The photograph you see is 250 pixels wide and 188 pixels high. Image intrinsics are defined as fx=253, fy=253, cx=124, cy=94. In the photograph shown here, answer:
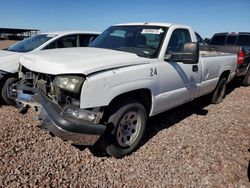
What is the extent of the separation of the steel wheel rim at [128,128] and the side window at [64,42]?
3.36 metres

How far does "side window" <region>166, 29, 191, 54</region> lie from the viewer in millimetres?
4164

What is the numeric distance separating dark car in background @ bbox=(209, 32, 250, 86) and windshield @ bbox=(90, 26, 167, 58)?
4622mm

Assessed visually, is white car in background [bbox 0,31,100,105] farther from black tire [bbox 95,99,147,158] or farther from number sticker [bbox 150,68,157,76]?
number sticker [bbox 150,68,157,76]

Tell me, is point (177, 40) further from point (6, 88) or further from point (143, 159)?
point (6, 88)

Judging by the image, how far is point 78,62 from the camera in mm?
3057

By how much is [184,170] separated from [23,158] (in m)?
2.15

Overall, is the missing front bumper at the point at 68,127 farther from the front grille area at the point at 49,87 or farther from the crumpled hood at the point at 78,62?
the crumpled hood at the point at 78,62

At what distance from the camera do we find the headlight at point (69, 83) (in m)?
2.83

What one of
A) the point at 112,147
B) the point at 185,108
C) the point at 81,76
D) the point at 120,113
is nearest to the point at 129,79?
the point at 120,113

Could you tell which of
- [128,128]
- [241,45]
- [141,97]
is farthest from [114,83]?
[241,45]

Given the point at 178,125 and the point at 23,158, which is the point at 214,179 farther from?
the point at 23,158

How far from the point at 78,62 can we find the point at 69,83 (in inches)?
12.3

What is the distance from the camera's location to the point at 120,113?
3270 mm

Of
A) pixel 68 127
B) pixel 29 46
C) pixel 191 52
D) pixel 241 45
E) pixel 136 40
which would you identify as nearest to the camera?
pixel 68 127
